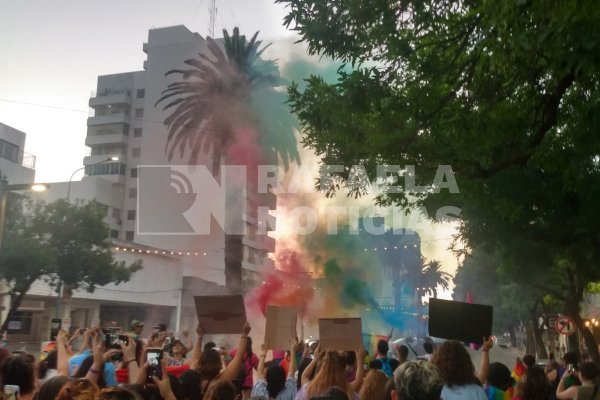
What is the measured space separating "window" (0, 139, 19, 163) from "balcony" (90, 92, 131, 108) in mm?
27160

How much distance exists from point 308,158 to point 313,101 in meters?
25.3

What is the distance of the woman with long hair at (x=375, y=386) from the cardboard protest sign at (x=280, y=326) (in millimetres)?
2231

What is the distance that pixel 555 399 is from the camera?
22.6 feet

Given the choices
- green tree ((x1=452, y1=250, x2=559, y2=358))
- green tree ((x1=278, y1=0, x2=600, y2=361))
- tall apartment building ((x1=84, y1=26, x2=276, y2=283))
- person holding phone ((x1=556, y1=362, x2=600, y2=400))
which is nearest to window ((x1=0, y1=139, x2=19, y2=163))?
tall apartment building ((x1=84, y1=26, x2=276, y2=283))

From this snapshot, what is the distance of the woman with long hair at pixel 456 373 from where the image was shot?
14.8ft

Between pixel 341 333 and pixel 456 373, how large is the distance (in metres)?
2.41

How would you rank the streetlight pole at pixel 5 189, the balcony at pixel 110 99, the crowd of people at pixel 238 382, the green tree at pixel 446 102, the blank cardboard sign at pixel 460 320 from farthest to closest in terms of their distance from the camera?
the balcony at pixel 110 99 → the streetlight pole at pixel 5 189 → the green tree at pixel 446 102 → the blank cardboard sign at pixel 460 320 → the crowd of people at pixel 238 382

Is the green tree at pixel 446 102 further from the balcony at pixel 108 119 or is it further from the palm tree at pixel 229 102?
the balcony at pixel 108 119

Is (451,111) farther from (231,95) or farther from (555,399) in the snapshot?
(231,95)

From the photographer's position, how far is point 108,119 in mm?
64062

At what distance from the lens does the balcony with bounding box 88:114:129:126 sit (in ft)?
207

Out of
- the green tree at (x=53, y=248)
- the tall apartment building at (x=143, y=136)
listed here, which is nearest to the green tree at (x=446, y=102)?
the green tree at (x=53, y=248)

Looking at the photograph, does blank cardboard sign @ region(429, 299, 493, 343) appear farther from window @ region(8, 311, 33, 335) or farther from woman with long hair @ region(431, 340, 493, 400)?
window @ region(8, 311, 33, 335)

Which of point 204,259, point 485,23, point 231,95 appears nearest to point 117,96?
point 204,259
